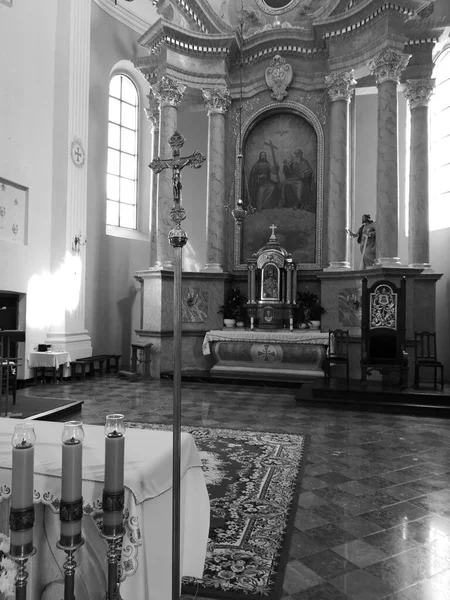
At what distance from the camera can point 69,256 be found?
9.75m

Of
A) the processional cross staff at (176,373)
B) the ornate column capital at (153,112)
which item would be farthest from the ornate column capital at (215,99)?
the processional cross staff at (176,373)

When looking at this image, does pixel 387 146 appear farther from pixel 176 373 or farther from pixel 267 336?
pixel 176 373

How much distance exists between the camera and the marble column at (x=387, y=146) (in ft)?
31.0

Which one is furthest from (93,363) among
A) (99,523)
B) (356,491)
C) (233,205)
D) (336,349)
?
(99,523)

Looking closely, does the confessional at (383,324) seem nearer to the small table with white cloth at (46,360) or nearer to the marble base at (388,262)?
the marble base at (388,262)

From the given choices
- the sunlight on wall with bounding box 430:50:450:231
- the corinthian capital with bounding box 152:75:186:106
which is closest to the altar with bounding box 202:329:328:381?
the sunlight on wall with bounding box 430:50:450:231

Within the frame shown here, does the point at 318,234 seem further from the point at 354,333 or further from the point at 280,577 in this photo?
the point at 280,577

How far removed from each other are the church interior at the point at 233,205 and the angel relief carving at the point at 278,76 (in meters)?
0.04

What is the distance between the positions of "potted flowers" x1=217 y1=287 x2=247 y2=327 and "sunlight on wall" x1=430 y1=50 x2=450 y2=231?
4.66 meters

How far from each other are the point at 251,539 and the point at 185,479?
1234 millimetres

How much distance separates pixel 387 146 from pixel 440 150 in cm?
263

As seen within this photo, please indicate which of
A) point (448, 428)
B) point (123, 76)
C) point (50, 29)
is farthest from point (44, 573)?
point (123, 76)

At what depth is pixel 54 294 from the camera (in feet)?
31.5

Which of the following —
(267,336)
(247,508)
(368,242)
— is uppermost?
(368,242)
